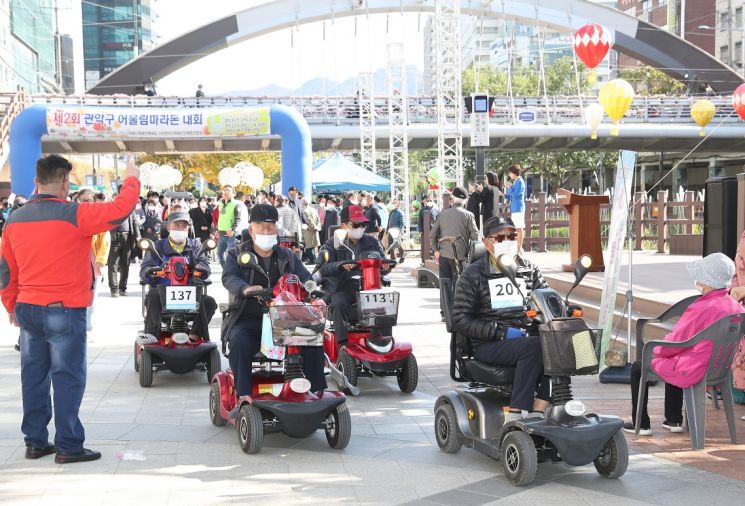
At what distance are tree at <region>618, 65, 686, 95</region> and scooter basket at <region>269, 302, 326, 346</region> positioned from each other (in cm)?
6083

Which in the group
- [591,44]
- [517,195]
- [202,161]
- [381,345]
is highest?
[591,44]

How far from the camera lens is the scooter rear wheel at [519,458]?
5.50 m

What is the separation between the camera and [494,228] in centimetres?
635

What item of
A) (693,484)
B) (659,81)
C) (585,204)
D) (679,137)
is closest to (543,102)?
(679,137)

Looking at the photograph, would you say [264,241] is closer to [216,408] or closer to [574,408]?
[216,408]

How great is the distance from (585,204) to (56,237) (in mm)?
11484

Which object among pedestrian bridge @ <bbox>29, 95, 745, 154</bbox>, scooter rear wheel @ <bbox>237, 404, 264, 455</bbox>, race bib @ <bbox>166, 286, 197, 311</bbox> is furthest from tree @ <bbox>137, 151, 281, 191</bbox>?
scooter rear wheel @ <bbox>237, 404, 264, 455</bbox>

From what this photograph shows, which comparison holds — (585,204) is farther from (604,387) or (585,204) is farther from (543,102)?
(543,102)

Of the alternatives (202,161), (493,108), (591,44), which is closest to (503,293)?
(591,44)

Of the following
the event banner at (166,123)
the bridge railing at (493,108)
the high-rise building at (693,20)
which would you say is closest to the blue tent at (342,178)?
the event banner at (166,123)

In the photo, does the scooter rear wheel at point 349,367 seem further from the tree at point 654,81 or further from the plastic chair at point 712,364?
the tree at point 654,81

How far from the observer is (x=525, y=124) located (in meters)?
46.7

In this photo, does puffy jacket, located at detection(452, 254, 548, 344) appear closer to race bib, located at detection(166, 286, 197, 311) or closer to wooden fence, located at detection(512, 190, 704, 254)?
race bib, located at detection(166, 286, 197, 311)

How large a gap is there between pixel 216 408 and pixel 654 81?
2509 inches
